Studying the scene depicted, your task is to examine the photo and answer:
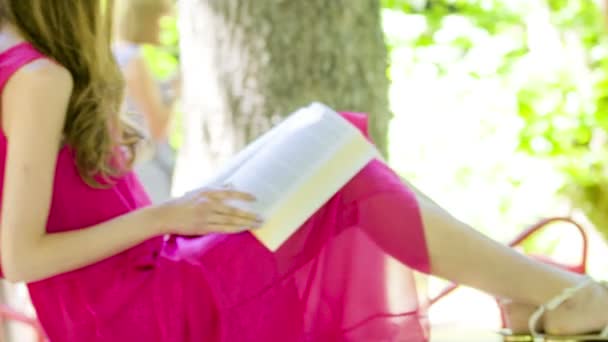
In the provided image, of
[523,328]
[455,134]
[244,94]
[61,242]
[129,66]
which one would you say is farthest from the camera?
[455,134]

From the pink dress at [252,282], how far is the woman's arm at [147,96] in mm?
1251

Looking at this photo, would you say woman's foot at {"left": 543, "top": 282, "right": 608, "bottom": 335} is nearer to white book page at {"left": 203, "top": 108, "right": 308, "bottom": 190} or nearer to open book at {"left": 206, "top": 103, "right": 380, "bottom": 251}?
open book at {"left": 206, "top": 103, "right": 380, "bottom": 251}

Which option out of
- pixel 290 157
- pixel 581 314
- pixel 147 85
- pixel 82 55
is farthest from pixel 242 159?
pixel 147 85

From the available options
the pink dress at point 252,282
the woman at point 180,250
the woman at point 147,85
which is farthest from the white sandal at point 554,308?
the woman at point 147,85

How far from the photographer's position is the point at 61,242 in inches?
61.2

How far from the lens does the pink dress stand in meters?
1.60

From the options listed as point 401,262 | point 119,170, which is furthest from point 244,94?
point 401,262

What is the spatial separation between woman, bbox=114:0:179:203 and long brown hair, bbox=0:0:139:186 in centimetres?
117

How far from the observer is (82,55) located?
5.19 feet

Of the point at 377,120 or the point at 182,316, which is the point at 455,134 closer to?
the point at 377,120

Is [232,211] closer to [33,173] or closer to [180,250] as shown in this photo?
[180,250]

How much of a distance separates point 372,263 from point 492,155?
230 centimetres

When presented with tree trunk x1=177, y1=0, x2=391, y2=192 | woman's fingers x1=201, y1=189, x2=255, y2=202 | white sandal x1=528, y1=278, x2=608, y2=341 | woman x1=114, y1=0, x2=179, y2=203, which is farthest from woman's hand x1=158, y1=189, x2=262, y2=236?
woman x1=114, y1=0, x2=179, y2=203

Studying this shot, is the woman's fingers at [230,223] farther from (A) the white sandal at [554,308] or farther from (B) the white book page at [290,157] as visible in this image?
(A) the white sandal at [554,308]
